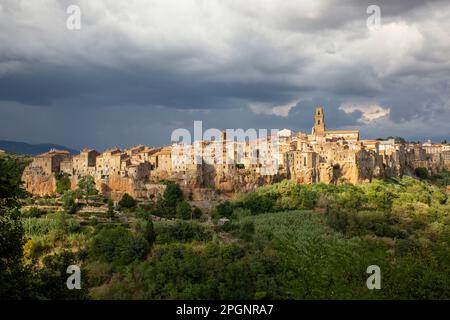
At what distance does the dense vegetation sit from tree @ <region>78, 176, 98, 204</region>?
0.70ft

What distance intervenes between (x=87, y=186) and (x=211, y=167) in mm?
11626

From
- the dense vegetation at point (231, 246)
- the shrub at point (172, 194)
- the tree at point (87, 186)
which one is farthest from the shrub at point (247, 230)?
the tree at point (87, 186)

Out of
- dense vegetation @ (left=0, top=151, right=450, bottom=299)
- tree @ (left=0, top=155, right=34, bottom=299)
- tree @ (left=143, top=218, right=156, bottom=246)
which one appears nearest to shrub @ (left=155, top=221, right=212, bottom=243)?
dense vegetation @ (left=0, top=151, right=450, bottom=299)

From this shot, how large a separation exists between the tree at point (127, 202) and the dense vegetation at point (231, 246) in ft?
0.37

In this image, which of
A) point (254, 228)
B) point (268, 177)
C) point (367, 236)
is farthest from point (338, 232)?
point (268, 177)

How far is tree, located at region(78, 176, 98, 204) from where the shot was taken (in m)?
39.7

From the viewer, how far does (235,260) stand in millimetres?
25234

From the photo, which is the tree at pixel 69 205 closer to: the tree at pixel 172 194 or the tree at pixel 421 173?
the tree at pixel 172 194

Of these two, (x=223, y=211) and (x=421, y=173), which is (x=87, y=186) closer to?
(x=223, y=211)

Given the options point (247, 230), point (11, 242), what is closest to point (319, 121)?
point (247, 230)

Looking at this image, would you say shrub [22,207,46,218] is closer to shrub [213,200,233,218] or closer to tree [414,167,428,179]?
shrub [213,200,233,218]

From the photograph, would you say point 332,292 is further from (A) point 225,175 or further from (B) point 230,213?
(A) point 225,175

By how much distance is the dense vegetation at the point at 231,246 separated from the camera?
72.6ft

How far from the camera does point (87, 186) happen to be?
132 feet
